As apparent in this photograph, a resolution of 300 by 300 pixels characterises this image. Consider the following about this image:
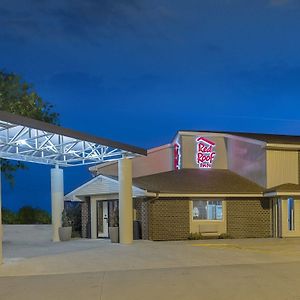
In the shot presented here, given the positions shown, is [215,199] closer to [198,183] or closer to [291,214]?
[198,183]

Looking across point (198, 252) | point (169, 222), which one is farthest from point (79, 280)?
point (169, 222)

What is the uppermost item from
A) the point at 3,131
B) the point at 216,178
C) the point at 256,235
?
the point at 3,131

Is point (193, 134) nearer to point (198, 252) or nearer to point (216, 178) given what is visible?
point (216, 178)

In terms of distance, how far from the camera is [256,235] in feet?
79.8

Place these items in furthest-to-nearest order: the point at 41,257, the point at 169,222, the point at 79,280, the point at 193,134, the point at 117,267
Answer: the point at 193,134 < the point at 169,222 < the point at 41,257 < the point at 117,267 < the point at 79,280

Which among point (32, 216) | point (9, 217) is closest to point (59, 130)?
point (9, 217)

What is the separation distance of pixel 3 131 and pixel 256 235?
44.5 feet

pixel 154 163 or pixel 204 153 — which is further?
pixel 154 163

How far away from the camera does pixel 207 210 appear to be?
78.9 feet

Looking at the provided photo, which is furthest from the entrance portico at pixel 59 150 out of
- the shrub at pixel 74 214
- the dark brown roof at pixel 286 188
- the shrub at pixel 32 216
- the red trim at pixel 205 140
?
the shrub at pixel 32 216

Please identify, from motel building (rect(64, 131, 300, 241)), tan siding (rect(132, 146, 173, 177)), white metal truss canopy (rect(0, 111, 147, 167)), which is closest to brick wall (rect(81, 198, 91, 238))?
motel building (rect(64, 131, 300, 241))

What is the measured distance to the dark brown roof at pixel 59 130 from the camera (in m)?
13.0

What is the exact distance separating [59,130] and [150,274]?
5639mm

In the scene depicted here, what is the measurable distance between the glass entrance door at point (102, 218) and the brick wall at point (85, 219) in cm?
65
